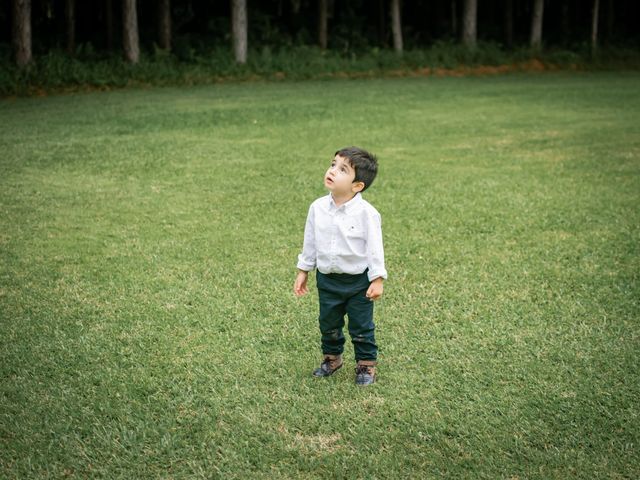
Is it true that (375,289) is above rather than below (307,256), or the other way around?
below

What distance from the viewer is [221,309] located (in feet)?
16.8

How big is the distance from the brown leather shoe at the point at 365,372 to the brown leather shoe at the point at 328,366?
0.16 m

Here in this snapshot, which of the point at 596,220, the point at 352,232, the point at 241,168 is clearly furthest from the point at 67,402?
the point at 241,168

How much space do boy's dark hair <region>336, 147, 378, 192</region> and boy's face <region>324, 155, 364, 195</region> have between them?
0.02m

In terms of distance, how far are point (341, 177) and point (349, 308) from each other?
0.75 meters

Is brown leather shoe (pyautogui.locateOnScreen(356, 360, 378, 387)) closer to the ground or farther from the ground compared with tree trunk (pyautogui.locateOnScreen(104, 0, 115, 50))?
closer to the ground

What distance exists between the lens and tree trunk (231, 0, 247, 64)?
2553cm

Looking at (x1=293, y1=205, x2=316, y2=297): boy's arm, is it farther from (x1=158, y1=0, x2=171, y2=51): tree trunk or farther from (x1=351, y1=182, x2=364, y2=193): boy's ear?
(x1=158, y1=0, x2=171, y2=51): tree trunk

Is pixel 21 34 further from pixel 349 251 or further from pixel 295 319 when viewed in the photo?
pixel 349 251

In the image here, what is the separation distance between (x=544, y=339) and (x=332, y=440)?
1790mm

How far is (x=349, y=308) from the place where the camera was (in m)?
3.98

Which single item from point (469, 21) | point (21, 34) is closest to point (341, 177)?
point (21, 34)

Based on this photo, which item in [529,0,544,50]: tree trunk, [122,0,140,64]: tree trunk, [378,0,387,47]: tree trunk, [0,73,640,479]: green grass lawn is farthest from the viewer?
[378,0,387,47]: tree trunk

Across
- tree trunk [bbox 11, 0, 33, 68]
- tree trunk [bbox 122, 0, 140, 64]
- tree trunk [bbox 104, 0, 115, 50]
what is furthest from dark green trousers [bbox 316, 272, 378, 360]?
tree trunk [bbox 104, 0, 115, 50]
